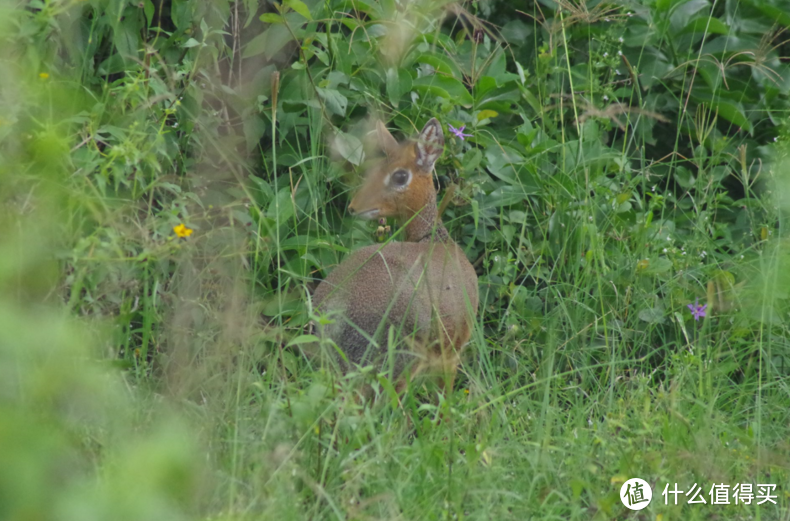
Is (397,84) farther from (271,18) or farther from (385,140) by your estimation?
(271,18)

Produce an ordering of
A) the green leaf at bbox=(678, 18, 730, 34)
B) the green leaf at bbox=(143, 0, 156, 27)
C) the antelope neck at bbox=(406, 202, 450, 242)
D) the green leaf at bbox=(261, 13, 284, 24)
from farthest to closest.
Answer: the green leaf at bbox=(678, 18, 730, 34) → the antelope neck at bbox=(406, 202, 450, 242) → the green leaf at bbox=(261, 13, 284, 24) → the green leaf at bbox=(143, 0, 156, 27)

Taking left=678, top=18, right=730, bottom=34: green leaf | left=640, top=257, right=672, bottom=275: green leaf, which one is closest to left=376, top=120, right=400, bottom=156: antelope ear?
left=640, top=257, right=672, bottom=275: green leaf

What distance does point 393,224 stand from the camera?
4.21 meters

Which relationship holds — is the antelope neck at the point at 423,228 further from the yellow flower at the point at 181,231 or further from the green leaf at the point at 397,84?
the yellow flower at the point at 181,231

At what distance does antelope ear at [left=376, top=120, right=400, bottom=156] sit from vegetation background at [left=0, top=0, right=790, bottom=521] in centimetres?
11

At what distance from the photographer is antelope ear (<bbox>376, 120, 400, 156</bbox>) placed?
4.06 metres

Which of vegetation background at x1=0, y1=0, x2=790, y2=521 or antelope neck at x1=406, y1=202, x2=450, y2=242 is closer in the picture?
vegetation background at x1=0, y1=0, x2=790, y2=521

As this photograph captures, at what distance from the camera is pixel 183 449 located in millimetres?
1152

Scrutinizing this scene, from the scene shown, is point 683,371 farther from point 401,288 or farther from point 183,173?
point 183,173

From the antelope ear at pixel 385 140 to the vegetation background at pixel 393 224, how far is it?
0.37 ft

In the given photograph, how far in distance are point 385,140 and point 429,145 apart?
225 millimetres

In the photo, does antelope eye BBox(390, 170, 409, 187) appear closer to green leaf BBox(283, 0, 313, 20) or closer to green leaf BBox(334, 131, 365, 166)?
green leaf BBox(334, 131, 365, 166)

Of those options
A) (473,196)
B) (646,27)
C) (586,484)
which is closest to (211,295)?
(473,196)

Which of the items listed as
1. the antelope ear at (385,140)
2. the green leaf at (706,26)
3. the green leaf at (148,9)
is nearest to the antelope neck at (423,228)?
the antelope ear at (385,140)
